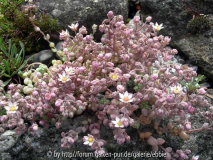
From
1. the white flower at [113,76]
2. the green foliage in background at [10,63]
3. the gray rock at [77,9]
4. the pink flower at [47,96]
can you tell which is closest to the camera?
the pink flower at [47,96]

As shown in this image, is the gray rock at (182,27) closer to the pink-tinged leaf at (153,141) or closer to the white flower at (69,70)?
the pink-tinged leaf at (153,141)

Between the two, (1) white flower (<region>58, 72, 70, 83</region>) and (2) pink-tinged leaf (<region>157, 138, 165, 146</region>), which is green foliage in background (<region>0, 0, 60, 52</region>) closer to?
(1) white flower (<region>58, 72, 70, 83</region>)

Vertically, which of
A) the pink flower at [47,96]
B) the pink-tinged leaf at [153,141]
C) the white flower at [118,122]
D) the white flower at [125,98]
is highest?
the white flower at [125,98]

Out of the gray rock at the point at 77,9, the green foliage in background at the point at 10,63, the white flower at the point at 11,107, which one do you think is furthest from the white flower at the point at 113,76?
the gray rock at the point at 77,9

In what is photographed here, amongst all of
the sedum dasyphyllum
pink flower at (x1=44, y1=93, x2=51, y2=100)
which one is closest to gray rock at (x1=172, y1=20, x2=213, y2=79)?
the sedum dasyphyllum

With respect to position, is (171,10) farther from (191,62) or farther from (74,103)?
(74,103)

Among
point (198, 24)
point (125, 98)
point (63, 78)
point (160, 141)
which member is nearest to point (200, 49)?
point (198, 24)
